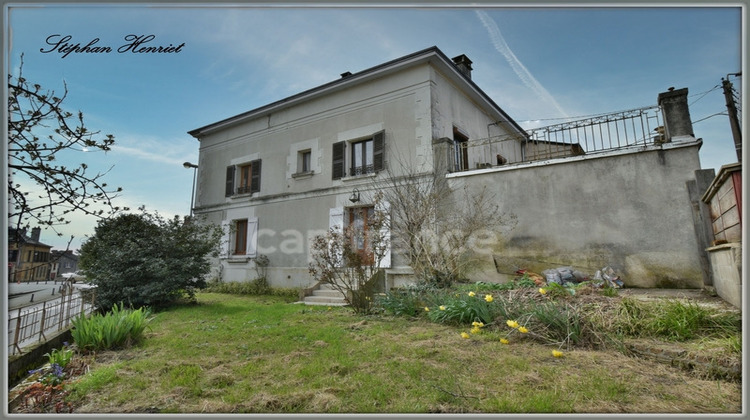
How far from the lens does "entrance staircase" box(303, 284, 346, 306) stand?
7520 mm

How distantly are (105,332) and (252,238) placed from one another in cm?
768

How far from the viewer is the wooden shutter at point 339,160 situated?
32.5 ft

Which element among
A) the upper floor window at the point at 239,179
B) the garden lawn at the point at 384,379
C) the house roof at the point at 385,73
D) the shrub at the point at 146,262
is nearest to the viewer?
the garden lawn at the point at 384,379

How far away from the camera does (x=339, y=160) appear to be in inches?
394

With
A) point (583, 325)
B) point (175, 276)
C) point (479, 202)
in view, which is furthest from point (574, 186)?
point (175, 276)

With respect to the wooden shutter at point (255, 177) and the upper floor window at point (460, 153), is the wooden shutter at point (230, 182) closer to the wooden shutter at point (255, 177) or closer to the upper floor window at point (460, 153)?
the wooden shutter at point (255, 177)

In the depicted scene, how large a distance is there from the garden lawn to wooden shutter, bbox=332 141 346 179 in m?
6.27

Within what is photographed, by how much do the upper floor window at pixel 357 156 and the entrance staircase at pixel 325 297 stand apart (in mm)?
3165

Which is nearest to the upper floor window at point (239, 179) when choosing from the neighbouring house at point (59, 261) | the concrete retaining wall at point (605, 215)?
the concrete retaining wall at point (605, 215)

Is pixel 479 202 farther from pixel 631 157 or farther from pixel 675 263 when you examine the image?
pixel 675 263

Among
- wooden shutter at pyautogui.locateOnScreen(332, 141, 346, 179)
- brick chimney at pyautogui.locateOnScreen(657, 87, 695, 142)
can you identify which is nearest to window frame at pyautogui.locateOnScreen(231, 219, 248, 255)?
wooden shutter at pyautogui.locateOnScreen(332, 141, 346, 179)

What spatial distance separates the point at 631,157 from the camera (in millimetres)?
6438

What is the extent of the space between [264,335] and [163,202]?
2.00 meters

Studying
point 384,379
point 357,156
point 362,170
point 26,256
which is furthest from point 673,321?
point 357,156
